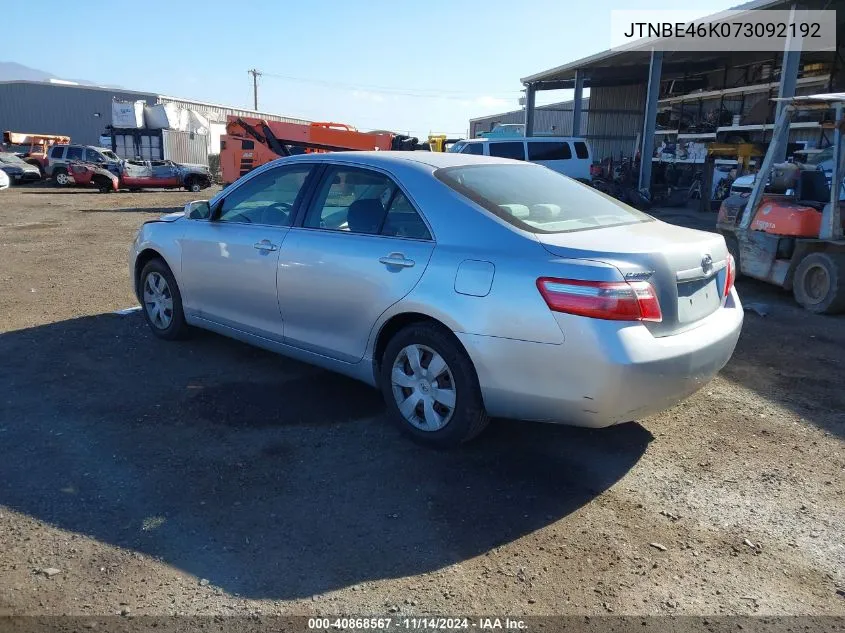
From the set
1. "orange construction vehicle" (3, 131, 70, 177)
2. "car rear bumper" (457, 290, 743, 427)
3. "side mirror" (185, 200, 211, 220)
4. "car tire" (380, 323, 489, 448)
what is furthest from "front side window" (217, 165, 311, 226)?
"orange construction vehicle" (3, 131, 70, 177)

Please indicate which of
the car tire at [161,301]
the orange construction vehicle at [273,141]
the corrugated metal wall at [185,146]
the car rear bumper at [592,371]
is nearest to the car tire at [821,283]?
the car rear bumper at [592,371]

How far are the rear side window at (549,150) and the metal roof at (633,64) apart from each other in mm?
4776

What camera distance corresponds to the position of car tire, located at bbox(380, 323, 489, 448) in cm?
360

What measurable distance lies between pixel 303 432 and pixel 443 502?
3.80 ft

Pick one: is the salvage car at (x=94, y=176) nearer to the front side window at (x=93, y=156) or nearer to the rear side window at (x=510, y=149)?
the front side window at (x=93, y=156)

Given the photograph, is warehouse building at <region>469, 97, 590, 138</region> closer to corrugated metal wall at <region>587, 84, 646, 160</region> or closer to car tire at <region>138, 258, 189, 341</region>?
corrugated metal wall at <region>587, 84, 646, 160</region>

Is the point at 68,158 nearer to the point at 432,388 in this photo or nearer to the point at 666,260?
the point at 432,388

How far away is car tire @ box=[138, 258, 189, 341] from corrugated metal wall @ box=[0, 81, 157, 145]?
1955 inches

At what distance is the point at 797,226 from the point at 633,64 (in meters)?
22.0

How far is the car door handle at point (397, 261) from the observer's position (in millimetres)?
3775

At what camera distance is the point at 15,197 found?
23734mm

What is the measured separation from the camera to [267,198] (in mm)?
4883

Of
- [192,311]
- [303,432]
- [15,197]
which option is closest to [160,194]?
[15,197]

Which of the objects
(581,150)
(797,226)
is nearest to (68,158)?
(581,150)
